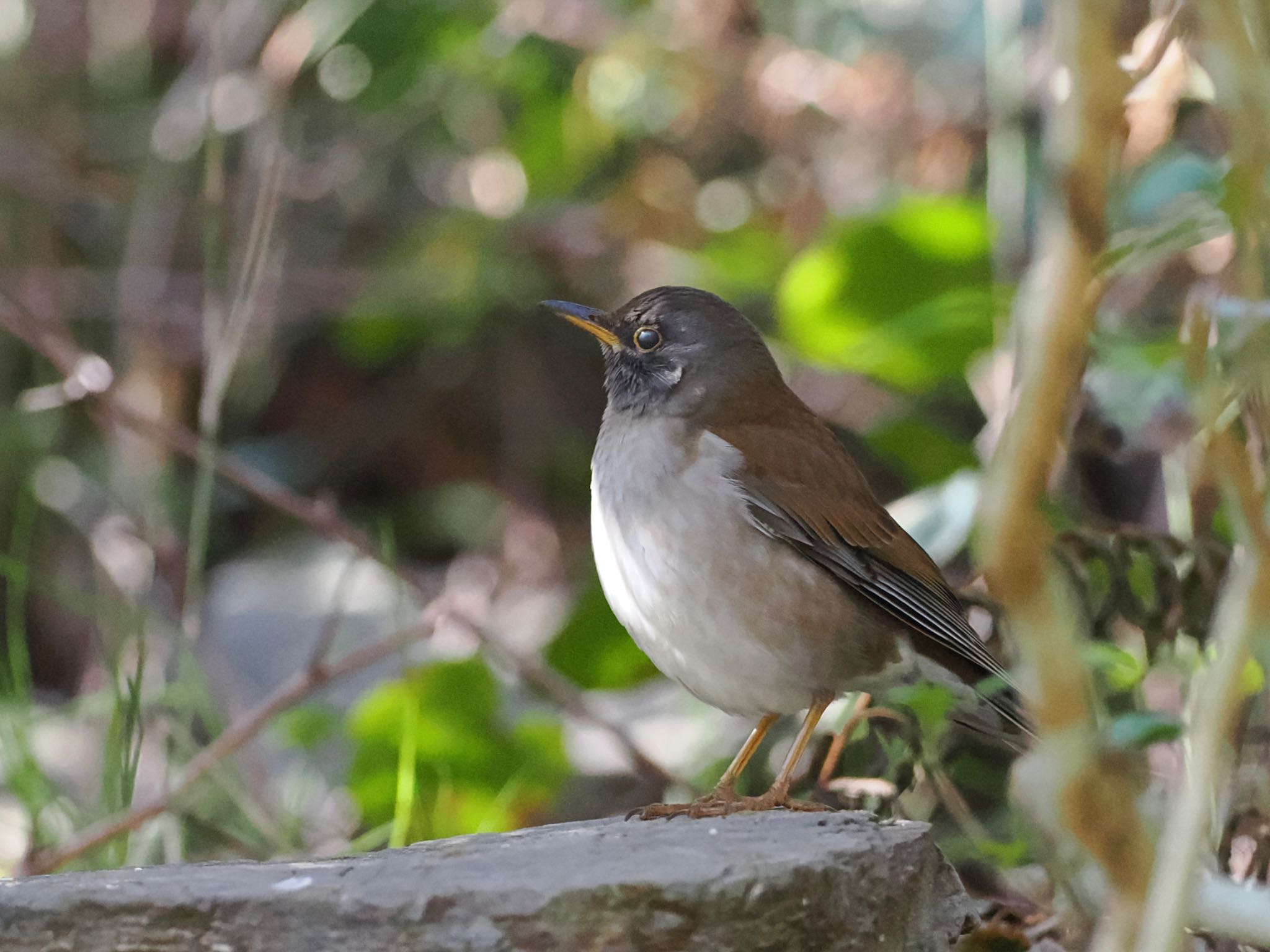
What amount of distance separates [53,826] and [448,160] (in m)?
5.14

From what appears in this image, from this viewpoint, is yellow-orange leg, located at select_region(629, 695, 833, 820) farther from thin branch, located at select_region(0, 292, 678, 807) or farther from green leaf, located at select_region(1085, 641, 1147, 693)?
thin branch, located at select_region(0, 292, 678, 807)

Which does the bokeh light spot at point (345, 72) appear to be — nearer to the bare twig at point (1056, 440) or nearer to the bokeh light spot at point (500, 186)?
the bokeh light spot at point (500, 186)

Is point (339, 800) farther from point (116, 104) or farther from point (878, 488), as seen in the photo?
point (116, 104)

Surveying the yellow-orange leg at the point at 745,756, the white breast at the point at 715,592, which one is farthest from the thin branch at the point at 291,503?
the white breast at the point at 715,592

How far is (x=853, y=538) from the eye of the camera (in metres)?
3.84

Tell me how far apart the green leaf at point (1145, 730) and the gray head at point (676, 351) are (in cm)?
171

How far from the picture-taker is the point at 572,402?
894cm

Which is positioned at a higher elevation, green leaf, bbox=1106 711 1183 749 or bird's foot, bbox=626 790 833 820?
green leaf, bbox=1106 711 1183 749

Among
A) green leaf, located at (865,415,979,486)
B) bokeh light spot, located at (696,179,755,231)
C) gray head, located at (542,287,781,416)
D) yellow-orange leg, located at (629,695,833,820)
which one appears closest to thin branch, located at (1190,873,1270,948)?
yellow-orange leg, located at (629,695,833,820)

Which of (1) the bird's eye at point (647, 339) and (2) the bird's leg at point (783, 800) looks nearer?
(2) the bird's leg at point (783, 800)

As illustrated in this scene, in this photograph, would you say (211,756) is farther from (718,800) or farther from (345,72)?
(345,72)

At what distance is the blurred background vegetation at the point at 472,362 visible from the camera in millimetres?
4207

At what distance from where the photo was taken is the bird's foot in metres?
3.28

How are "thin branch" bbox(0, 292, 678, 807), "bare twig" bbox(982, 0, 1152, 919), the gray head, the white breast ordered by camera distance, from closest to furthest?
1. "bare twig" bbox(982, 0, 1152, 919)
2. the white breast
3. the gray head
4. "thin branch" bbox(0, 292, 678, 807)
